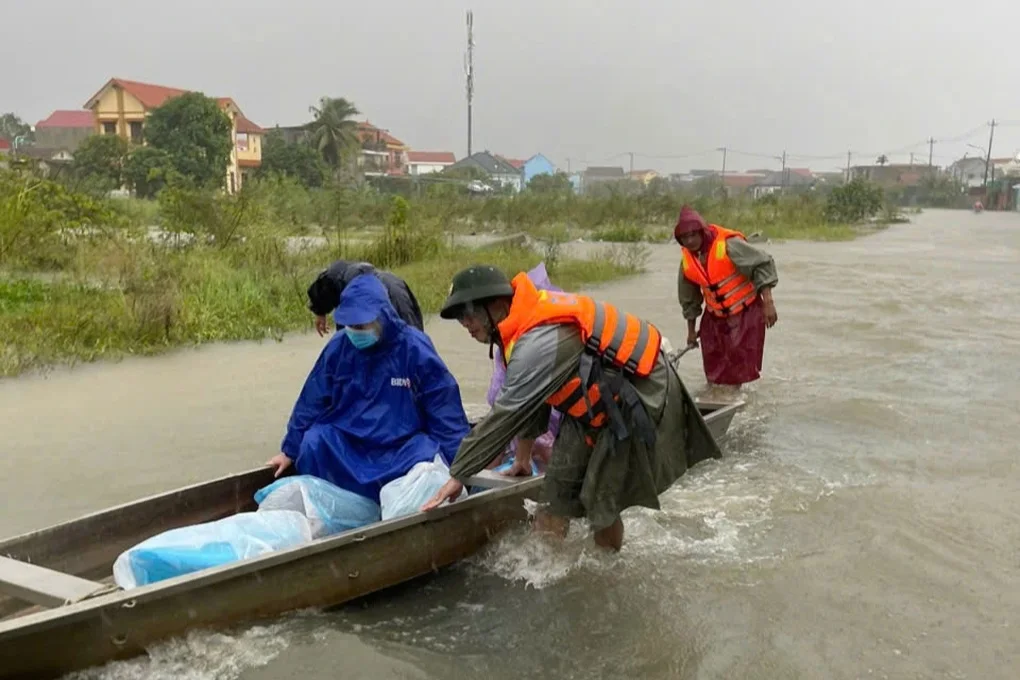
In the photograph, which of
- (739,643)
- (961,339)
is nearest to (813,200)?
(961,339)

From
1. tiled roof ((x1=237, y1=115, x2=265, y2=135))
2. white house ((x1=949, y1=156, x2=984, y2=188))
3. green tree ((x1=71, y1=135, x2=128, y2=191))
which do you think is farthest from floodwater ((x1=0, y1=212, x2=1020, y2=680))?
white house ((x1=949, y1=156, x2=984, y2=188))

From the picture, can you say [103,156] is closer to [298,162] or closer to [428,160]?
[298,162]

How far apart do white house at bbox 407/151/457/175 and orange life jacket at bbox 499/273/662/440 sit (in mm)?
74680

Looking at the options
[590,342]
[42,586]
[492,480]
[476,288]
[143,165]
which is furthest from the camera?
[143,165]

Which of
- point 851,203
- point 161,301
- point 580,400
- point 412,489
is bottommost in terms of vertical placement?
point 412,489

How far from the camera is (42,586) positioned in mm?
2967

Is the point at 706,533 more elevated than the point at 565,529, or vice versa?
the point at 565,529

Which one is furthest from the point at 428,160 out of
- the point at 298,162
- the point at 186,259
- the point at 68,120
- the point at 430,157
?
the point at 186,259

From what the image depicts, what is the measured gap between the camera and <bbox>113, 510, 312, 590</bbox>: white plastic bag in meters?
3.16

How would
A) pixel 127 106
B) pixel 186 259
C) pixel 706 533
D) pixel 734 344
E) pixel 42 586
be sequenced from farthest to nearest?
pixel 127 106 < pixel 186 259 < pixel 734 344 < pixel 706 533 < pixel 42 586

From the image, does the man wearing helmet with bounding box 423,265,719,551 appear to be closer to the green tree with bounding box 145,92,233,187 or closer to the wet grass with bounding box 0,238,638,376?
the wet grass with bounding box 0,238,638,376

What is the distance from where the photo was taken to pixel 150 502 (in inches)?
151

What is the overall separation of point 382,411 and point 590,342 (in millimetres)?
1011

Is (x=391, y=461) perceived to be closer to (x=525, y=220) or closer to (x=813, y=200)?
(x=525, y=220)
